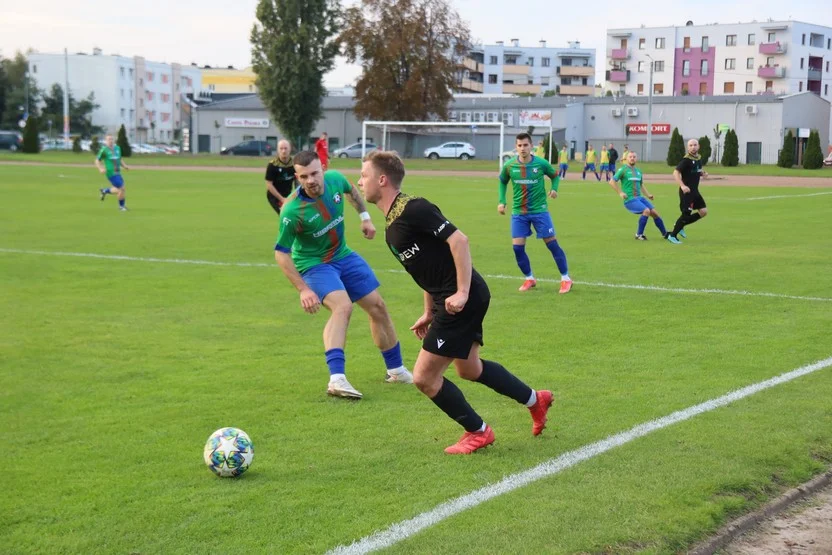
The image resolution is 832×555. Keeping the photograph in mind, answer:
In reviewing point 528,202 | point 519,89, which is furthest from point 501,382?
point 519,89

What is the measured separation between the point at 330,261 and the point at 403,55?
2903 inches

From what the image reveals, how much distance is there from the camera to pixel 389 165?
19.4ft

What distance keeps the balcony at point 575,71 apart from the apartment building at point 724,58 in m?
25.3

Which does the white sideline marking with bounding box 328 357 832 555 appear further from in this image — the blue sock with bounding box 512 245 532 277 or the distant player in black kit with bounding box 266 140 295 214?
the distant player in black kit with bounding box 266 140 295 214

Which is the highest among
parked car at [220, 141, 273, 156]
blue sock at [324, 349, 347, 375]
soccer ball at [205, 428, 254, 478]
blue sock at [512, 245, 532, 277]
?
parked car at [220, 141, 273, 156]

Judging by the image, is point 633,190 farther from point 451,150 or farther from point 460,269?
point 451,150

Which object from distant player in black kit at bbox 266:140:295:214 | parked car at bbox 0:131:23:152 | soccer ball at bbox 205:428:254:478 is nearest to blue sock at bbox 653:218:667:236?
distant player in black kit at bbox 266:140:295:214

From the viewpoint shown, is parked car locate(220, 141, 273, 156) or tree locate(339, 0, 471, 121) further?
parked car locate(220, 141, 273, 156)

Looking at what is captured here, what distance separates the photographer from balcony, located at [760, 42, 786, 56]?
115 m

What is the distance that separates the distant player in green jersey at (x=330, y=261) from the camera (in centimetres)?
780

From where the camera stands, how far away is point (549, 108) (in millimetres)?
86625

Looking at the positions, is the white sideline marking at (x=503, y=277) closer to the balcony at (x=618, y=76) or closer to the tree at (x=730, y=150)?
the tree at (x=730, y=150)

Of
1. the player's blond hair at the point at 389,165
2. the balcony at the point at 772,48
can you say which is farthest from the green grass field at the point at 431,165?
the balcony at the point at 772,48

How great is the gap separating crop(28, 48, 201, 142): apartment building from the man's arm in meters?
125
